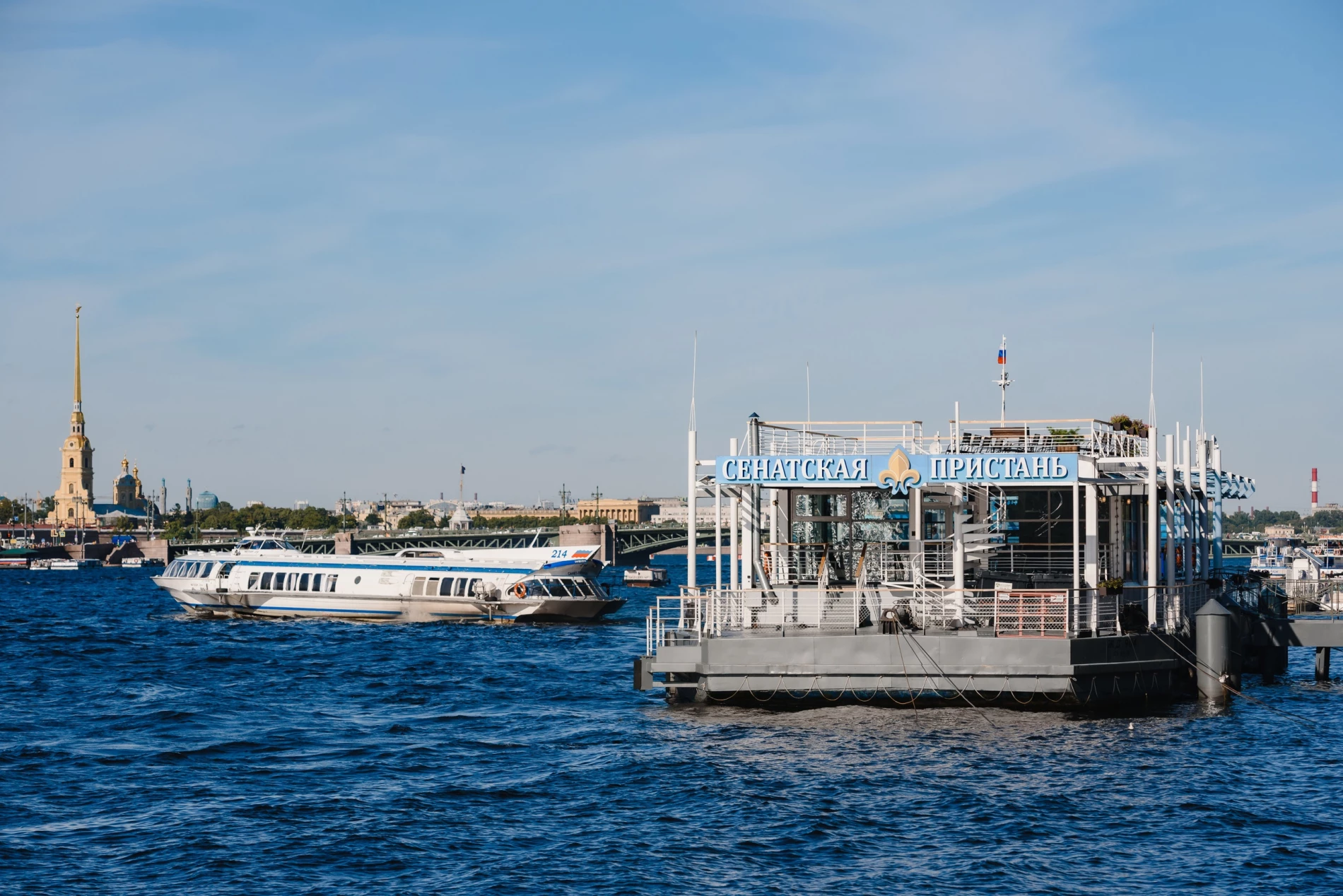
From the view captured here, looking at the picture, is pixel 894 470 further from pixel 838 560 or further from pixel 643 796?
pixel 643 796

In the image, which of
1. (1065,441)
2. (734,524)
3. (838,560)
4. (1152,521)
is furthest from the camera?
(838,560)

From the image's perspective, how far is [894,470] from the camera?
34.0 meters

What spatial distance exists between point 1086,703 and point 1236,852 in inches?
371

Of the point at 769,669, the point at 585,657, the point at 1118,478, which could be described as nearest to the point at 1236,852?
the point at 769,669

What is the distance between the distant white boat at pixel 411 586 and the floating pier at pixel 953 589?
106ft

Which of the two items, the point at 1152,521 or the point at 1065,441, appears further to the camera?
the point at 1065,441

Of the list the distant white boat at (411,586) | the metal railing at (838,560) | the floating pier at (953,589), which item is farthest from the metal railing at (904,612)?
the distant white boat at (411,586)

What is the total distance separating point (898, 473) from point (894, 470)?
Answer: 0.42 feet

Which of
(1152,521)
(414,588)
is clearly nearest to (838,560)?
(1152,521)

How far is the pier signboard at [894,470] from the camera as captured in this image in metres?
33.2

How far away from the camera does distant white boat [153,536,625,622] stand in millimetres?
74625

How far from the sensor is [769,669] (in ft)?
103

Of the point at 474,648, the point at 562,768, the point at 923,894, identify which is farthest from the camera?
the point at 474,648

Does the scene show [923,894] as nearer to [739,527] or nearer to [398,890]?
[398,890]
